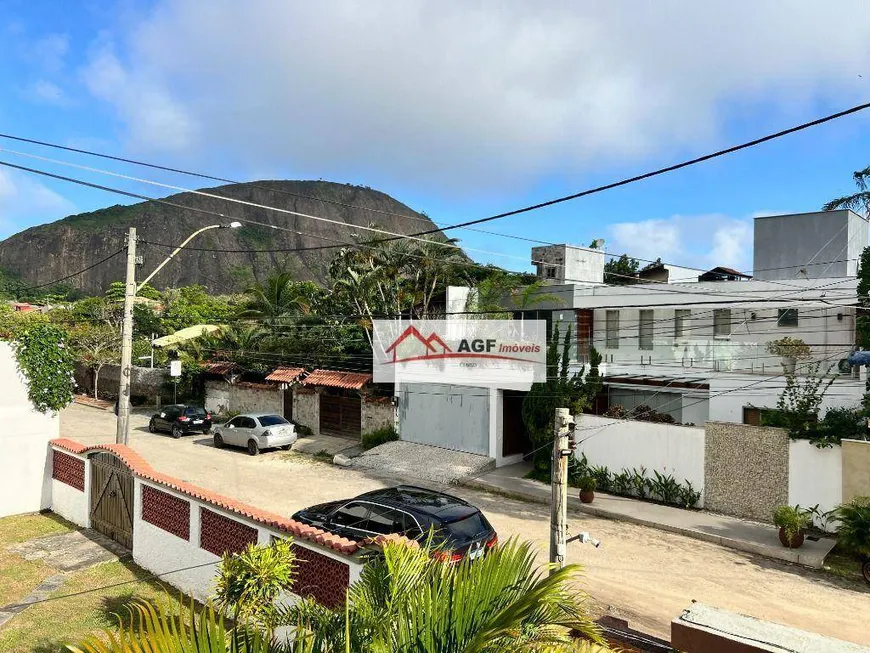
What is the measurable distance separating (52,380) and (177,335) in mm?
18804

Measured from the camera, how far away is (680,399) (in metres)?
21.0

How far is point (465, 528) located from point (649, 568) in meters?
4.62

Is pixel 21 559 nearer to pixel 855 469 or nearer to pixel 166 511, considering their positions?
pixel 166 511

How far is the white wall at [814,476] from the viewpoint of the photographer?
527 inches

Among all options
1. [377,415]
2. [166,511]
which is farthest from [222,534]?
[377,415]

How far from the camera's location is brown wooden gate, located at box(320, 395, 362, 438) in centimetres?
2473

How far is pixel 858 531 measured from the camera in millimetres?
11453

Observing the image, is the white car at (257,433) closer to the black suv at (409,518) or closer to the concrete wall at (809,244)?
the black suv at (409,518)

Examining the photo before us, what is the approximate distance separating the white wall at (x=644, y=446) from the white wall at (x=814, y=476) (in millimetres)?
2072

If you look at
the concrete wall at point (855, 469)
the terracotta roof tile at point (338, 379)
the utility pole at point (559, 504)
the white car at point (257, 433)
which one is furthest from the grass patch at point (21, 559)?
the concrete wall at point (855, 469)

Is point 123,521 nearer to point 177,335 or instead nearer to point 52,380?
point 52,380

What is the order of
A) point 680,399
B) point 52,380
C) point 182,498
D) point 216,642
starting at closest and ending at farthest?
point 216,642 → point 182,498 → point 52,380 → point 680,399

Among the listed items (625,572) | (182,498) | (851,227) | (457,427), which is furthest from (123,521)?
(851,227)

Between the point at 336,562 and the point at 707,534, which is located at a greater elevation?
the point at 336,562
